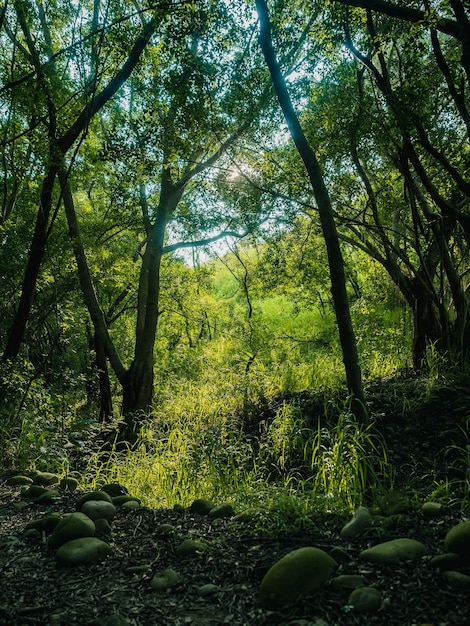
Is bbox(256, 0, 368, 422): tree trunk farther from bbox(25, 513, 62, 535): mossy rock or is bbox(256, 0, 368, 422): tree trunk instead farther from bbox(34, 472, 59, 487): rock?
bbox(34, 472, 59, 487): rock

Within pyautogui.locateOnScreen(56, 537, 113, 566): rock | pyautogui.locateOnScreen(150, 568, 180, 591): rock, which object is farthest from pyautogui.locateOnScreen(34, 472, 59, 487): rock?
pyautogui.locateOnScreen(150, 568, 180, 591): rock

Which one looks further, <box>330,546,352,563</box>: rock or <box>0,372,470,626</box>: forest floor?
<box>330,546,352,563</box>: rock

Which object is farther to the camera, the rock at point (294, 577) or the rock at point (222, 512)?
the rock at point (222, 512)

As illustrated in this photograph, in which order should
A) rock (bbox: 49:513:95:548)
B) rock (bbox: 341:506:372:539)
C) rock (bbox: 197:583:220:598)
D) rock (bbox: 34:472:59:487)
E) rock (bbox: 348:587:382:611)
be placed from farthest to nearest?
rock (bbox: 34:472:59:487), rock (bbox: 49:513:95:548), rock (bbox: 341:506:372:539), rock (bbox: 197:583:220:598), rock (bbox: 348:587:382:611)

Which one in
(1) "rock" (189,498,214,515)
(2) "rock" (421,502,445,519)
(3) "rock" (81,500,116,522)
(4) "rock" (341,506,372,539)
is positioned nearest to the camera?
(4) "rock" (341,506,372,539)

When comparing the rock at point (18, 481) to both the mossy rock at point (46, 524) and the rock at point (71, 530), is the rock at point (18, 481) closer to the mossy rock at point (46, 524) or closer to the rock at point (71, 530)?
the mossy rock at point (46, 524)

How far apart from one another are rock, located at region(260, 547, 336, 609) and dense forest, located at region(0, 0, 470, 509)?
3.31 feet

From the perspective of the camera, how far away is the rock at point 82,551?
8.48ft

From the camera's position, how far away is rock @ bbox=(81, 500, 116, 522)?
10.5 feet

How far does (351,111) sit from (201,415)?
15.7ft

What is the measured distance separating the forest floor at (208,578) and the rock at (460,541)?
9cm

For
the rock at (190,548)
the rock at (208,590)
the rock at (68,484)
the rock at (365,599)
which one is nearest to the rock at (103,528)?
the rock at (190,548)

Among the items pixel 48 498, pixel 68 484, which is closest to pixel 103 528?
pixel 48 498

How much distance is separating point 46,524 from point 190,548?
1.12 meters
